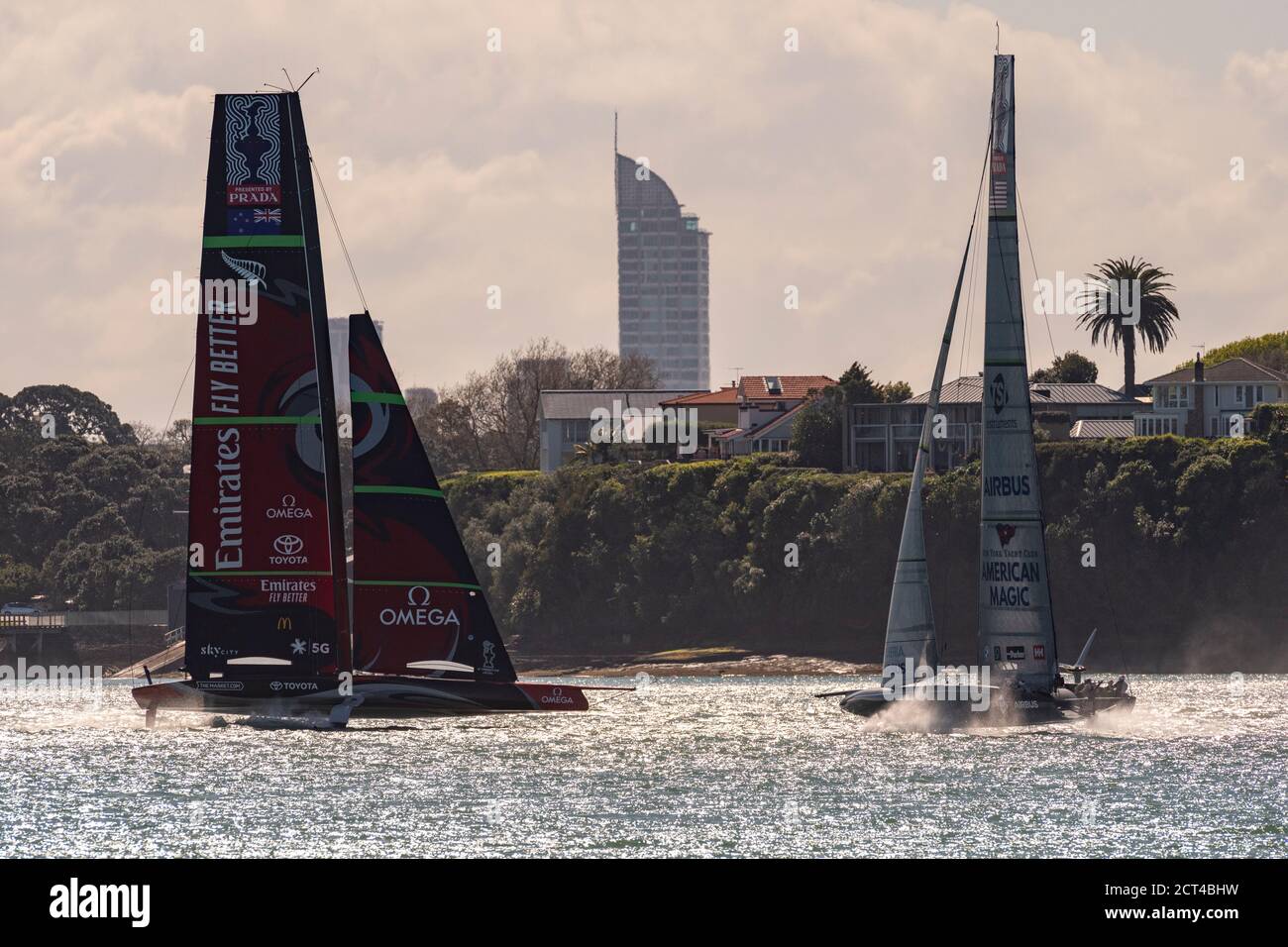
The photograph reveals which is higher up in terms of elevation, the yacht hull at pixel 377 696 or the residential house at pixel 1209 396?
the residential house at pixel 1209 396

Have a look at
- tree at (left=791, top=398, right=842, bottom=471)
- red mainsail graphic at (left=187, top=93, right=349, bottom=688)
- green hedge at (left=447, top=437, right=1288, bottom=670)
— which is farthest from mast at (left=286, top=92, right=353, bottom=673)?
tree at (left=791, top=398, right=842, bottom=471)

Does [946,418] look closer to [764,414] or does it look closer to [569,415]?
[764,414]

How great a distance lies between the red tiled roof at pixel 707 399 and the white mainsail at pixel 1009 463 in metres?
96.1

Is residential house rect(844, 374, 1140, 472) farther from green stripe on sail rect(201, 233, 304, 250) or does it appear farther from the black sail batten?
green stripe on sail rect(201, 233, 304, 250)

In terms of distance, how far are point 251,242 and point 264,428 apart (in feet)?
15.9

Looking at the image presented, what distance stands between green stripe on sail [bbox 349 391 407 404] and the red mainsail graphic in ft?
2.49

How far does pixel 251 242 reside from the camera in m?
49.8

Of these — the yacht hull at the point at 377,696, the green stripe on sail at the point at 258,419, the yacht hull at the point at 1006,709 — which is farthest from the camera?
the yacht hull at the point at 1006,709

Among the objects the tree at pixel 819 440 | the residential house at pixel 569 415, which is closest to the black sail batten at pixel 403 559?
the tree at pixel 819 440

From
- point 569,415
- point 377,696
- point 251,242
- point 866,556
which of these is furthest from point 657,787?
point 569,415

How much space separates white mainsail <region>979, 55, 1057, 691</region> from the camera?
56.6m

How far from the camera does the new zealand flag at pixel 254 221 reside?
163 ft

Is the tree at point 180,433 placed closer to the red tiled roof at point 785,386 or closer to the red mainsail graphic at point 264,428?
the red tiled roof at point 785,386
